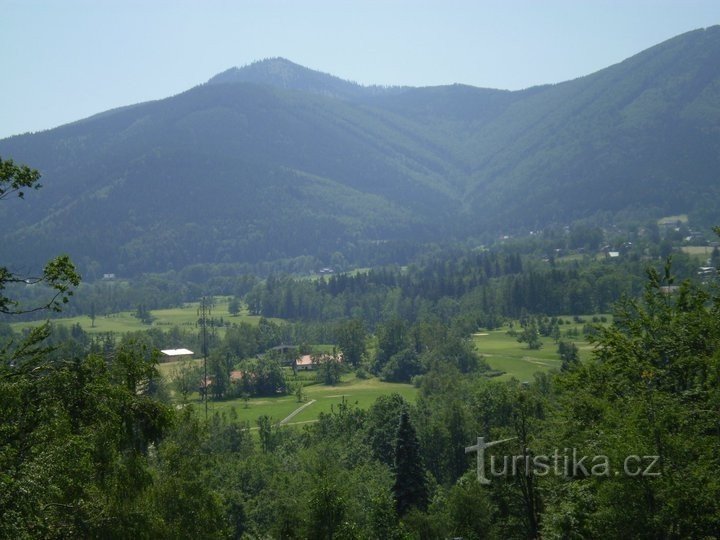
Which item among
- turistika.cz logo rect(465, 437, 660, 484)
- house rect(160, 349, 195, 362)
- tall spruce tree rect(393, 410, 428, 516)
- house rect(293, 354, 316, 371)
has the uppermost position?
turistika.cz logo rect(465, 437, 660, 484)

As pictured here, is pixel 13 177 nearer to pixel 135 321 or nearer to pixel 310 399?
pixel 310 399

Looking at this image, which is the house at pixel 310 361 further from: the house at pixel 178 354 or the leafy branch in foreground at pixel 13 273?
the leafy branch in foreground at pixel 13 273

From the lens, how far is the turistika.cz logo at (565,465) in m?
17.8

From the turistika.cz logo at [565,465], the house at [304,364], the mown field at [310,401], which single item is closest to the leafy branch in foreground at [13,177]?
the turistika.cz logo at [565,465]

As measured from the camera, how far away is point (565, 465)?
24.0 m

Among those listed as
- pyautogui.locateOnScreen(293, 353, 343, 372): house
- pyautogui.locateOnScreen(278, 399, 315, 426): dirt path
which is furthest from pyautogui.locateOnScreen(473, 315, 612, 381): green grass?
pyautogui.locateOnScreen(278, 399, 315, 426): dirt path

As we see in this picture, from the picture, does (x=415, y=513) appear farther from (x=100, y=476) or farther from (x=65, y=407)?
(x=65, y=407)

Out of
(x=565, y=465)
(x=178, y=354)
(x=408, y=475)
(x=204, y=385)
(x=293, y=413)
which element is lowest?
(x=293, y=413)

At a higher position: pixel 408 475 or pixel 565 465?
pixel 565 465

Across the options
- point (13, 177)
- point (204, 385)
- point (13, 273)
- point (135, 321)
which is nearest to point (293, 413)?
point (204, 385)

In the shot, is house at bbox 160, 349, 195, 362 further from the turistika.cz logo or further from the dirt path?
the turistika.cz logo

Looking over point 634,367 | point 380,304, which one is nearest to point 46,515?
point 634,367

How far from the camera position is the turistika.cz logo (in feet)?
58.5

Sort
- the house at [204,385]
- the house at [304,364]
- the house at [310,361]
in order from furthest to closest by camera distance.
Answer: the house at [304,364], the house at [310,361], the house at [204,385]
